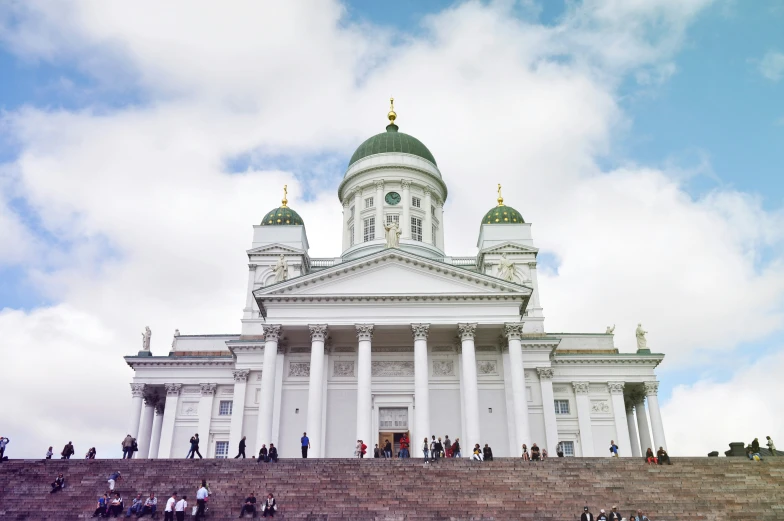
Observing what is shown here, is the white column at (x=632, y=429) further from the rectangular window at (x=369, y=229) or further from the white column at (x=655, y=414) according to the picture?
the rectangular window at (x=369, y=229)

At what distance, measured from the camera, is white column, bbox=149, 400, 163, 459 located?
45.5 meters

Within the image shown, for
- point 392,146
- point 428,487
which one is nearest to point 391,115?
point 392,146

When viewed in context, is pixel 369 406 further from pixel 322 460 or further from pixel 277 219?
pixel 277 219

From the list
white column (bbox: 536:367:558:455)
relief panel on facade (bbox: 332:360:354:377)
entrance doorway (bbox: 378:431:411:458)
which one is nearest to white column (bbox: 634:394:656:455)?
white column (bbox: 536:367:558:455)

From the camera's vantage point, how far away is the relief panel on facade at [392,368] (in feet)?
119

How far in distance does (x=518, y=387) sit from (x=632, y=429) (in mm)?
17624

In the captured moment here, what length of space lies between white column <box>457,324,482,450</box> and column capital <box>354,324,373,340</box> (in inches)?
171

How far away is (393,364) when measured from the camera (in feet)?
120

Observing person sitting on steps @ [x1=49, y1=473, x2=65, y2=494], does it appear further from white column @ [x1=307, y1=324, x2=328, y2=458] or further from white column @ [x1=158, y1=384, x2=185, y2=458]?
white column @ [x1=158, y1=384, x2=185, y2=458]

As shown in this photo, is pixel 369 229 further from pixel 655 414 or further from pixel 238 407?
pixel 655 414

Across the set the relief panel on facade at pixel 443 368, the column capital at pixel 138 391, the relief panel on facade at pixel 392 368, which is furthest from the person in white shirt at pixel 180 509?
the column capital at pixel 138 391

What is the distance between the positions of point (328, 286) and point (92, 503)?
15696 mm

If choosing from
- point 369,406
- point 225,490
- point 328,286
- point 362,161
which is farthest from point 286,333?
point 362,161

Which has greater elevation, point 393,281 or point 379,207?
point 379,207
